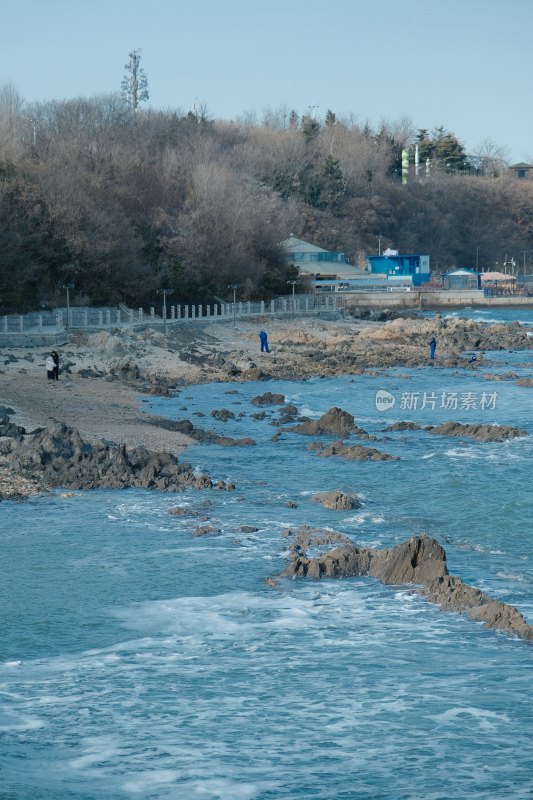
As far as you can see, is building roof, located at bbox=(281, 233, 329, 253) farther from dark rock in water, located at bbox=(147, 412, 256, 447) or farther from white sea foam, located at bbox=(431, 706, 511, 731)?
white sea foam, located at bbox=(431, 706, 511, 731)

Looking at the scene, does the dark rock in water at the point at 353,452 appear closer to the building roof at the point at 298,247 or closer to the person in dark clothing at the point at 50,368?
the person in dark clothing at the point at 50,368

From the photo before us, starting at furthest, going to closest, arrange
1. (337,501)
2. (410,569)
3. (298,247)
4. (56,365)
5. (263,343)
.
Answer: (298,247) → (263,343) → (56,365) → (337,501) → (410,569)

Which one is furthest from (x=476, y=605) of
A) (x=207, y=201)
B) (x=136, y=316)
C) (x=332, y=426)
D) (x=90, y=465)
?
(x=207, y=201)

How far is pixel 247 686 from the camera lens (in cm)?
1193

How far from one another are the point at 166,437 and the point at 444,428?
23.3 ft

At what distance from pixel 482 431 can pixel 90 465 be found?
1064 centimetres

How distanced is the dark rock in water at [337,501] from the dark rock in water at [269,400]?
1385cm

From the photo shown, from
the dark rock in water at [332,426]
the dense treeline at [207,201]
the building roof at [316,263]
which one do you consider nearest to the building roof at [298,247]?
the building roof at [316,263]

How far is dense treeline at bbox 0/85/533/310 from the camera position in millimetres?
51750

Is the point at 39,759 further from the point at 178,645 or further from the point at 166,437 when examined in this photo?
the point at 166,437

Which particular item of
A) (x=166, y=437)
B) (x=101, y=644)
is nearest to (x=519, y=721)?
(x=101, y=644)

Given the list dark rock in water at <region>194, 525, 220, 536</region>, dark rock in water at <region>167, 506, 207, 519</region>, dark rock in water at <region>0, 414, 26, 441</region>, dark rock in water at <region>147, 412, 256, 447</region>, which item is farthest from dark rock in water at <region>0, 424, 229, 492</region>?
dark rock in water at <region>147, 412, 256, 447</region>

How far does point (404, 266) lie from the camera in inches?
3728

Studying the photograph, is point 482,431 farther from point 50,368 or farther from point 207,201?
point 207,201
